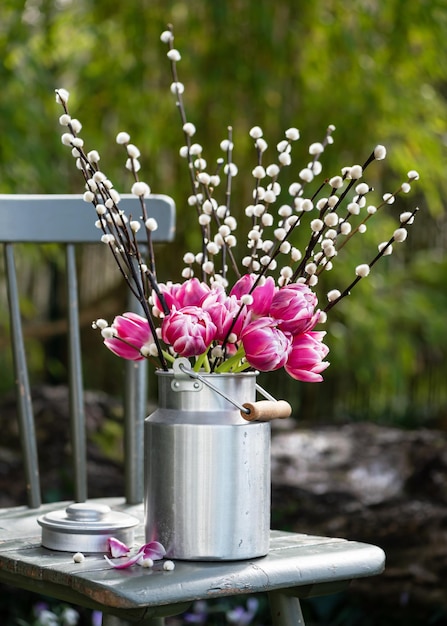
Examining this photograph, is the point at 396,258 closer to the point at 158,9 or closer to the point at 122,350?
the point at 158,9

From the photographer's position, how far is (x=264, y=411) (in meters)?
0.92

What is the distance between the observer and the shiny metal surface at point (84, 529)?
97 cm

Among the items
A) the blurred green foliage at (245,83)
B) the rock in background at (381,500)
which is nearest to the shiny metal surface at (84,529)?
the rock in background at (381,500)

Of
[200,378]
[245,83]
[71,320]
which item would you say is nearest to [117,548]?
[200,378]

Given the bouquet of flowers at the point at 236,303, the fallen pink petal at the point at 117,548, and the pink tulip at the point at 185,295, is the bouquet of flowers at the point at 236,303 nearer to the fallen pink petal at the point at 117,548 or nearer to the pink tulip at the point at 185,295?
the pink tulip at the point at 185,295

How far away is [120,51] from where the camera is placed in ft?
10.3

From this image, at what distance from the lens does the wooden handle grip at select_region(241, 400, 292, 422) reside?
921 millimetres

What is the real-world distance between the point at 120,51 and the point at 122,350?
233 centimetres

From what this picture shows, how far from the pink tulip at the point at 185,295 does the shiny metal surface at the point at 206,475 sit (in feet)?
0.25

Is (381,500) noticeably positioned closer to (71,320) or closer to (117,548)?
(71,320)

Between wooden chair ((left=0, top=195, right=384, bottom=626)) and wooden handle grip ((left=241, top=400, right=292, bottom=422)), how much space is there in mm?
135

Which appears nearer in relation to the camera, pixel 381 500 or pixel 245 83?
pixel 381 500

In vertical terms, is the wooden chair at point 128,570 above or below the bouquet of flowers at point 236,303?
below

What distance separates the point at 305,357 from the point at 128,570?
26 centimetres
